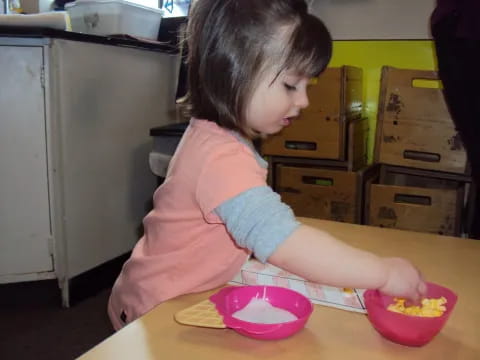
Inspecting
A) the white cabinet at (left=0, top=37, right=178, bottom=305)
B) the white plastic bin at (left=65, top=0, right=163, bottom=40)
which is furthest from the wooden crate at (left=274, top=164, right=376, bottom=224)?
the white plastic bin at (left=65, top=0, right=163, bottom=40)

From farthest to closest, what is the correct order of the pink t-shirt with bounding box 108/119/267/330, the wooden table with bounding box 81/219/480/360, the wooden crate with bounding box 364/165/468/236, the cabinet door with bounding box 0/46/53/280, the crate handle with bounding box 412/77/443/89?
the crate handle with bounding box 412/77/443/89 < the wooden crate with bounding box 364/165/468/236 < the cabinet door with bounding box 0/46/53/280 < the pink t-shirt with bounding box 108/119/267/330 < the wooden table with bounding box 81/219/480/360

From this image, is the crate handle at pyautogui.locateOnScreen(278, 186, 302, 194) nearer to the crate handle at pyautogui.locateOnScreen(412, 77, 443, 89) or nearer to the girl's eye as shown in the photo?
the crate handle at pyautogui.locateOnScreen(412, 77, 443, 89)

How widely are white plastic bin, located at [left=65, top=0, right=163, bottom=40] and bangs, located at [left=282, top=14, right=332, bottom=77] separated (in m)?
1.79

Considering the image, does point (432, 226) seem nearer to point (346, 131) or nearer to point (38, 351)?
point (346, 131)

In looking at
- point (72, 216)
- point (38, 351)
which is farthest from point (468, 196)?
point (38, 351)

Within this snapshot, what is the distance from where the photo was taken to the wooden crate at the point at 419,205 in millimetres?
2100

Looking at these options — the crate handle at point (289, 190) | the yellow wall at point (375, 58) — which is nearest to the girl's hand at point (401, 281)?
the crate handle at point (289, 190)

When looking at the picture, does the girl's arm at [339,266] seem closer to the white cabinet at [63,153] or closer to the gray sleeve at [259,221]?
the gray sleeve at [259,221]

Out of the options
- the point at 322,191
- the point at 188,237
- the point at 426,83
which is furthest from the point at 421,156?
the point at 188,237

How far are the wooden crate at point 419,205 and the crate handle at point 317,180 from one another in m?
0.18

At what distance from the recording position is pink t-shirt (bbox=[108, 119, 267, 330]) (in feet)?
2.16

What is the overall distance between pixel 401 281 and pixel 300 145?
1773 millimetres

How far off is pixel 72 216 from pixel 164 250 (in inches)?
47.8

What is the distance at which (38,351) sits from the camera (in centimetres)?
160
